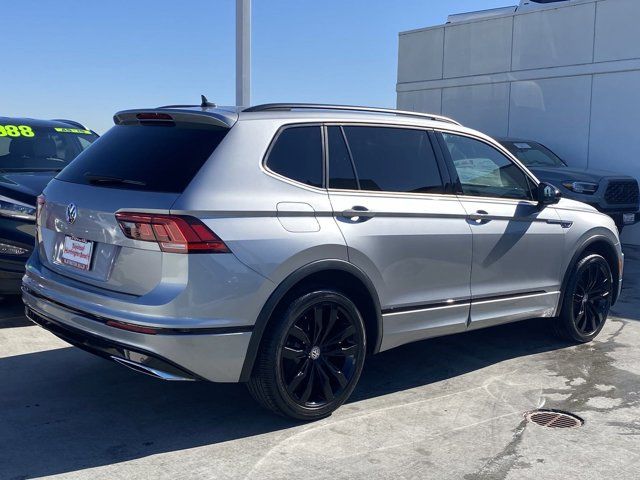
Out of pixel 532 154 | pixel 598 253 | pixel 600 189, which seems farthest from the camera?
pixel 532 154

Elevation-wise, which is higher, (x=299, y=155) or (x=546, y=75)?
(x=546, y=75)

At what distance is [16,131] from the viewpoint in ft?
24.5

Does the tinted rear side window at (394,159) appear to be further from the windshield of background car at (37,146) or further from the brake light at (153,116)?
the windshield of background car at (37,146)

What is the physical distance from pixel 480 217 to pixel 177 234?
2.36m

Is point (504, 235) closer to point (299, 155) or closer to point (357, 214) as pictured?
point (357, 214)

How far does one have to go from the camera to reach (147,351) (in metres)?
3.63

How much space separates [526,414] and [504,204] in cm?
161

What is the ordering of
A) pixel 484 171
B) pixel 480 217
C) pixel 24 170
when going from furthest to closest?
pixel 24 170, pixel 484 171, pixel 480 217

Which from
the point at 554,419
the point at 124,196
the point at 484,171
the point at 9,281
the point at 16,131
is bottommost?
the point at 554,419

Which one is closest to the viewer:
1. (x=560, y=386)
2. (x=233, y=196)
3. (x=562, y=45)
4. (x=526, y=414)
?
(x=233, y=196)

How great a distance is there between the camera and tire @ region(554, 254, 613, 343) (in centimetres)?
594

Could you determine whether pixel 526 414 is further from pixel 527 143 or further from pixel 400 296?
pixel 527 143

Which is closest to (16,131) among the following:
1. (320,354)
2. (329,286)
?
(329,286)

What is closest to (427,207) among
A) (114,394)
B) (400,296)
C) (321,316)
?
(400,296)
